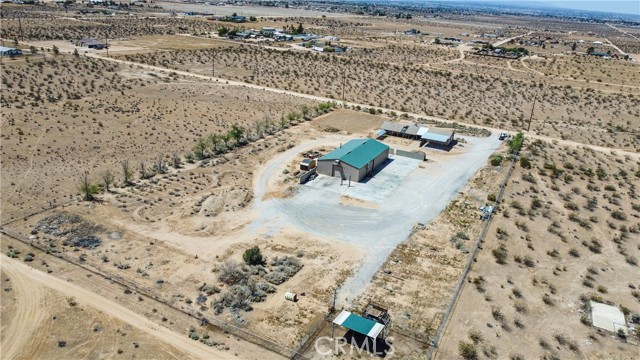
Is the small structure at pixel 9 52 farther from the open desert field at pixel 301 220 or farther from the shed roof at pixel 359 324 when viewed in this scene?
the shed roof at pixel 359 324

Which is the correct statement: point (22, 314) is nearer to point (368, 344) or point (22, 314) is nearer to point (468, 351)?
point (368, 344)

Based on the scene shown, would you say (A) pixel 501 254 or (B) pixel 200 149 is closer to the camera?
(A) pixel 501 254

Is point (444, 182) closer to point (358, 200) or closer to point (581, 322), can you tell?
point (358, 200)

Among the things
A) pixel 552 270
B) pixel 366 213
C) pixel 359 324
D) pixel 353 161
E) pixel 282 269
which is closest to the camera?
pixel 359 324

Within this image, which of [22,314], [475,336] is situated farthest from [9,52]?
[475,336]

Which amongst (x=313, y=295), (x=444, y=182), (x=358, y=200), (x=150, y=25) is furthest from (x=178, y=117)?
(x=150, y=25)
